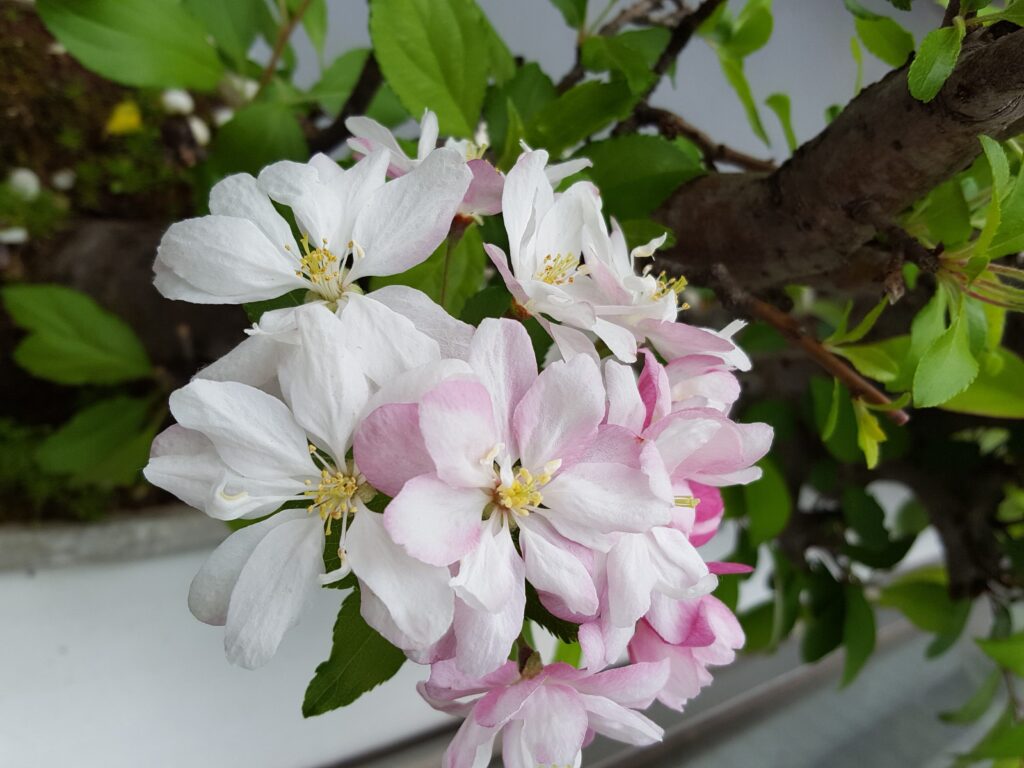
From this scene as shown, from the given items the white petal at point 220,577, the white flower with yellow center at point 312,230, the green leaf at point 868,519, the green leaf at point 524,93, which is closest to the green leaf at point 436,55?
the green leaf at point 524,93

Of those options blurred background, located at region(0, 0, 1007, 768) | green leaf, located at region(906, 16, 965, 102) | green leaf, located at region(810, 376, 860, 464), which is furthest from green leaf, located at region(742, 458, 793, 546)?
green leaf, located at region(906, 16, 965, 102)

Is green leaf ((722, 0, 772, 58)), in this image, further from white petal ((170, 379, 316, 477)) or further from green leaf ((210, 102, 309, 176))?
white petal ((170, 379, 316, 477))

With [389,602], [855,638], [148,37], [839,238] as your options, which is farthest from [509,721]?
[855,638]

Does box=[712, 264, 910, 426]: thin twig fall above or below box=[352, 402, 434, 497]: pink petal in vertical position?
above

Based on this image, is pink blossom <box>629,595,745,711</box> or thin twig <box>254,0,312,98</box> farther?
thin twig <box>254,0,312,98</box>

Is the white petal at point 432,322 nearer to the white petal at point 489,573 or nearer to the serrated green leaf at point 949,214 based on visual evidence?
the white petal at point 489,573

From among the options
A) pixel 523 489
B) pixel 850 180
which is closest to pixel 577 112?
pixel 850 180
